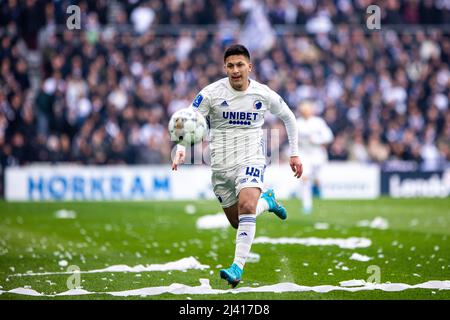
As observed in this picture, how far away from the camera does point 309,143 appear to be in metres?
20.1

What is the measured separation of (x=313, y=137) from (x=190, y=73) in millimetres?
7747

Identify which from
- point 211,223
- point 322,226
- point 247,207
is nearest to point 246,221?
point 247,207

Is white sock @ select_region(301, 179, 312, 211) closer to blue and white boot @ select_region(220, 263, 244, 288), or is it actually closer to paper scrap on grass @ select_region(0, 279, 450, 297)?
paper scrap on grass @ select_region(0, 279, 450, 297)

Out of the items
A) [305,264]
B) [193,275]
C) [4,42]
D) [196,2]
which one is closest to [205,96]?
[193,275]

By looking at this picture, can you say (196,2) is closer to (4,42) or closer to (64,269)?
(4,42)

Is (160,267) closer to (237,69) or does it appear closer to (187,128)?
(187,128)

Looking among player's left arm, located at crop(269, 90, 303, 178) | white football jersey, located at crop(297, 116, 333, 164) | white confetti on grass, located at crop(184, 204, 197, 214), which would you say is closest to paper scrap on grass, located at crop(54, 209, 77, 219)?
white confetti on grass, located at crop(184, 204, 197, 214)

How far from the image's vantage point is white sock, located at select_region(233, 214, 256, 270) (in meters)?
8.63

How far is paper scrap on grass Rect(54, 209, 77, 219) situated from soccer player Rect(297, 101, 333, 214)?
5.42 metres

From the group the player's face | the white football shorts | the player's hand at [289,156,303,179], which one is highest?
the player's face

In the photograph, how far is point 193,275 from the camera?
9586 millimetres

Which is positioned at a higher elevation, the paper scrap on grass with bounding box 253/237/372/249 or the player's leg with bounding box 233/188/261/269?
the player's leg with bounding box 233/188/261/269

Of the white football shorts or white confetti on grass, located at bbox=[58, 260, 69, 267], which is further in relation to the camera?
white confetti on grass, located at bbox=[58, 260, 69, 267]

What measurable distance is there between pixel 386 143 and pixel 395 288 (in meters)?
18.6
